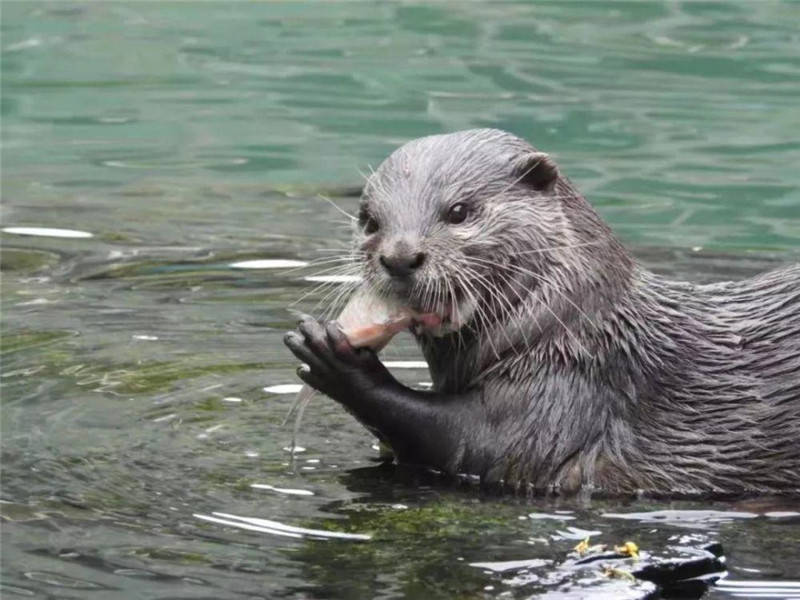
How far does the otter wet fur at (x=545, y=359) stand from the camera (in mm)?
6215

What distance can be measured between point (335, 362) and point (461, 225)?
1.91ft

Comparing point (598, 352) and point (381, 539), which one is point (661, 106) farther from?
point (381, 539)

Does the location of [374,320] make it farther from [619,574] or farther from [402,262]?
[619,574]

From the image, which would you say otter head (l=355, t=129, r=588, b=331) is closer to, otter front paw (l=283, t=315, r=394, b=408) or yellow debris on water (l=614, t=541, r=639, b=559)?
otter front paw (l=283, t=315, r=394, b=408)

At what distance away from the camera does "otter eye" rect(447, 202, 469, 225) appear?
625 cm

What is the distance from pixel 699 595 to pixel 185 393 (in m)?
2.61

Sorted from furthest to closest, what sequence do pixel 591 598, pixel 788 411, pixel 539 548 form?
pixel 788 411, pixel 539 548, pixel 591 598

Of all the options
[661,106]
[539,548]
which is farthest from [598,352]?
[661,106]

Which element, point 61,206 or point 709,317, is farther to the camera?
point 61,206

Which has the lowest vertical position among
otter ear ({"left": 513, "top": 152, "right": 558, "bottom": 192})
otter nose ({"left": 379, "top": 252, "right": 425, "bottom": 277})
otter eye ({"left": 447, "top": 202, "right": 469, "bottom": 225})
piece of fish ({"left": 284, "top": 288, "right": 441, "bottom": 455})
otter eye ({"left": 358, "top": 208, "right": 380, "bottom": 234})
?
piece of fish ({"left": 284, "top": 288, "right": 441, "bottom": 455})

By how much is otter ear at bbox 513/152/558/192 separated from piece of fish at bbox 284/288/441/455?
1.80ft

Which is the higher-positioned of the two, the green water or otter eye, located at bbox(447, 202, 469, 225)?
otter eye, located at bbox(447, 202, 469, 225)

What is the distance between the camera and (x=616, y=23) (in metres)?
15.1

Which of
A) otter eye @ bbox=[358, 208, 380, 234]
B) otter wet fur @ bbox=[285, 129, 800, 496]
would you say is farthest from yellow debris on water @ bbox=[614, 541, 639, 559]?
otter eye @ bbox=[358, 208, 380, 234]
